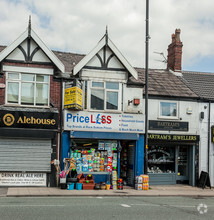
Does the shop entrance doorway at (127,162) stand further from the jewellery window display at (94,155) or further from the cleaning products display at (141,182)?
the cleaning products display at (141,182)

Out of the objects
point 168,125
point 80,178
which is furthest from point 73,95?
point 168,125

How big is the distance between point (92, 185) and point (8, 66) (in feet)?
23.3

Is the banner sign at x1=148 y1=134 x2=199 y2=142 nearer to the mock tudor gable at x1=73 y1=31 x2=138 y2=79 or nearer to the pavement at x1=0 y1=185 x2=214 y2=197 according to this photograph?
the pavement at x1=0 y1=185 x2=214 y2=197

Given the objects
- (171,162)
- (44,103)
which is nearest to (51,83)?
(44,103)

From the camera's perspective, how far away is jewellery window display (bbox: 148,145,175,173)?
68.1ft

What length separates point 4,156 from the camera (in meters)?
17.5

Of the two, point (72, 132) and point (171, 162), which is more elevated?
point (72, 132)

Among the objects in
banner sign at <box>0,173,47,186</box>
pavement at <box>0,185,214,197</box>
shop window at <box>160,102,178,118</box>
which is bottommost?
pavement at <box>0,185,214,197</box>

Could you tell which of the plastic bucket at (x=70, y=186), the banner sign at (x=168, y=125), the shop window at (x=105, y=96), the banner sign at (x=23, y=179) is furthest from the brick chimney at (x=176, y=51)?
the banner sign at (x=23, y=179)

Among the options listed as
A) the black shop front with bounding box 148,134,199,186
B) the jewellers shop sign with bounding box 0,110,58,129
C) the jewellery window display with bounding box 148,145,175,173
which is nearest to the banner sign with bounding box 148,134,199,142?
the black shop front with bounding box 148,134,199,186

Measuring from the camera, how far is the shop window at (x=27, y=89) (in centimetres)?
1811

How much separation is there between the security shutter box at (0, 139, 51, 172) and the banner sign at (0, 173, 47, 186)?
0.80ft

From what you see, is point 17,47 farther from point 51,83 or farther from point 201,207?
point 201,207

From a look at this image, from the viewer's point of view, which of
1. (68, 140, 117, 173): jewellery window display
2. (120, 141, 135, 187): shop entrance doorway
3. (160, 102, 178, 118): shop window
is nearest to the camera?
(68, 140, 117, 173): jewellery window display
